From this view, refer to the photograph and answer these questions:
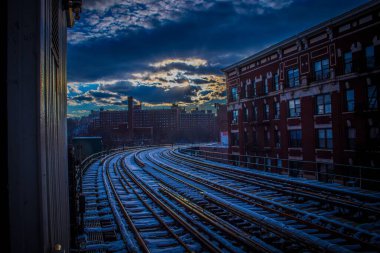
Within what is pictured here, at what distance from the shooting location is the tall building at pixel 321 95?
2106cm

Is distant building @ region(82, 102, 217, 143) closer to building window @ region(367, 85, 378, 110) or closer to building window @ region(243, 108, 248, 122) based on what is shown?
building window @ region(243, 108, 248, 122)

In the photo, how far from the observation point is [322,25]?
961 inches

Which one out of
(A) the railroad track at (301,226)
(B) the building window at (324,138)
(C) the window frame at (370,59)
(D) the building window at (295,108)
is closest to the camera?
(A) the railroad track at (301,226)

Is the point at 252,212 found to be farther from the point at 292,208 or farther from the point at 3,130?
the point at 3,130

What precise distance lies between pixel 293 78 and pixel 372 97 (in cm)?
890

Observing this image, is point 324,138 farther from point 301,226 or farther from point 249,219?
point 249,219

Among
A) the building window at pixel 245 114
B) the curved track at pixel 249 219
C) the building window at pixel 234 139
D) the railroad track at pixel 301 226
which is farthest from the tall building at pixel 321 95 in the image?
the railroad track at pixel 301 226

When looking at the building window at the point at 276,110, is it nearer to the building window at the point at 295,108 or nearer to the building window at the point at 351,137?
the building window at the point at 295,108

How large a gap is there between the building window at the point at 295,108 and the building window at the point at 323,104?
2311 millimetres

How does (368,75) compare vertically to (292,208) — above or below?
above

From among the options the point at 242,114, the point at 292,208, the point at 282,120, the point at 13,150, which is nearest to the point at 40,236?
the point at 13,150

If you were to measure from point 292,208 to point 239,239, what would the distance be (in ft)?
13.4

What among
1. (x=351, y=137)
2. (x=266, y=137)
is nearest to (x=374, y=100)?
(x=351, y=137)

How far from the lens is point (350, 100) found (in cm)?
2278
